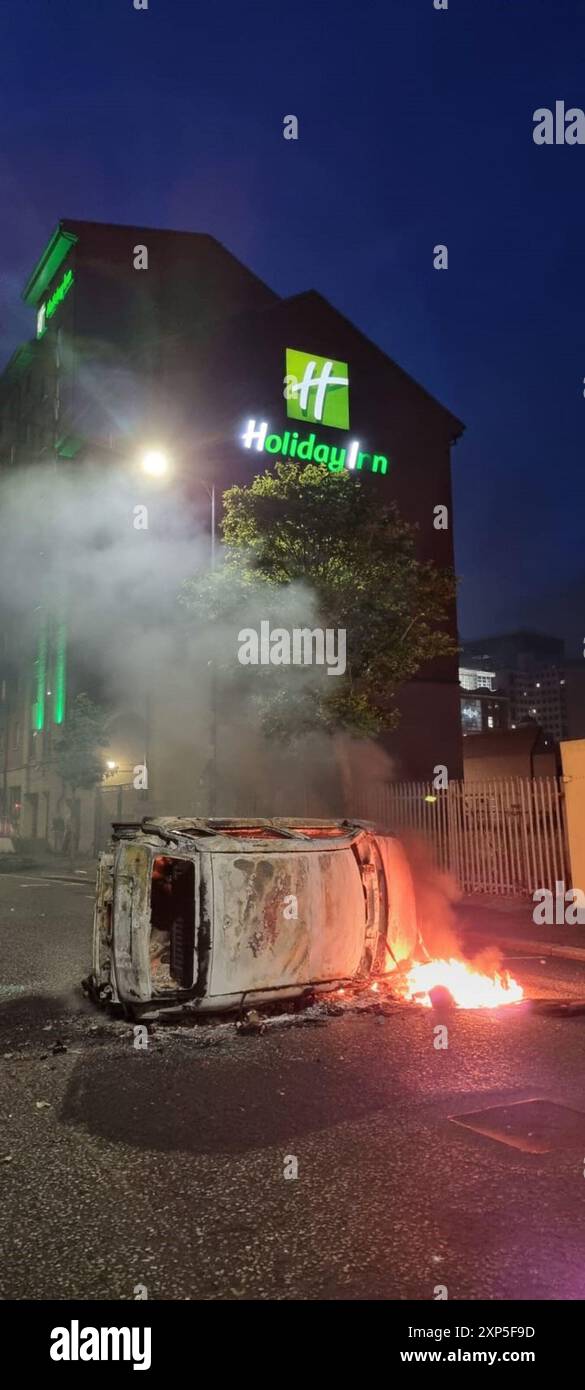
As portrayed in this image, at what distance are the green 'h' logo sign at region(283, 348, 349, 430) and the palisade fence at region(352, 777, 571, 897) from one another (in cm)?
1558

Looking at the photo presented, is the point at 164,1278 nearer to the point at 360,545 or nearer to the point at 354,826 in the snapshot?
the point at 354,826

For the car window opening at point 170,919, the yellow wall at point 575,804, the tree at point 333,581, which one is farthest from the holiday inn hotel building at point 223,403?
the car window opening at point 170,919

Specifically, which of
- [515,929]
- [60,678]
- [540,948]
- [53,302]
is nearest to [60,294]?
[53,302]

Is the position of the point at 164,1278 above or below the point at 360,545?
below

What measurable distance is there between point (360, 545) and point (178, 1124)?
1069cm

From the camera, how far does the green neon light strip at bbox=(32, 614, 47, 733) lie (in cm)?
3716

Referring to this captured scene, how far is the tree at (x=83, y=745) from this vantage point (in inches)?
1030

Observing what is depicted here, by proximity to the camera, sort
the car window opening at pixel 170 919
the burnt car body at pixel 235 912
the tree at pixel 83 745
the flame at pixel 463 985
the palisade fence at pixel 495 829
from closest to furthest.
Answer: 1. the burnt car body at pixel 235 912
2. the car window opening at pixel 170 919
3. the flame at pixel 463 985
4. the palisade fence at pixel 495 829
5. the tree at pixel 83 745

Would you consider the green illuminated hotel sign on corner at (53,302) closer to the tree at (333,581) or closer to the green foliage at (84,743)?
the green foliage at (84,743)

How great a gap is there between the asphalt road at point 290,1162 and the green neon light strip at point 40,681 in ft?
110

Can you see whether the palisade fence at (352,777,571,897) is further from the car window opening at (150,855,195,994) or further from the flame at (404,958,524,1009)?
the car window opening at (150,855,195,994)

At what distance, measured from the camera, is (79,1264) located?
2330mm
